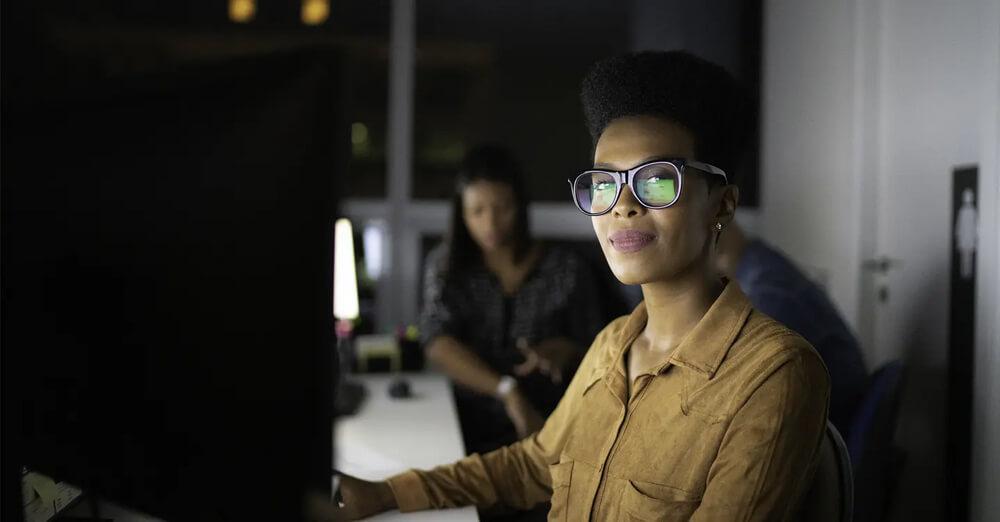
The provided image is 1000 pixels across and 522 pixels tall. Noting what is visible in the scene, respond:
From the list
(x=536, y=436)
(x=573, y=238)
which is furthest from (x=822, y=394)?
(x=573, y=238)

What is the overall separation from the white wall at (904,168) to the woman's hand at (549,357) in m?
1.05

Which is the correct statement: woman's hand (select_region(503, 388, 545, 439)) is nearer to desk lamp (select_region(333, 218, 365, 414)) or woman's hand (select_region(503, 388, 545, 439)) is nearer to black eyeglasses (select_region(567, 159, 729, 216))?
desk lamp (select_region(333, 218, 365, 414))

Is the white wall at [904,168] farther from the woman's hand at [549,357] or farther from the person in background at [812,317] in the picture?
the woman's hand at [549,357]

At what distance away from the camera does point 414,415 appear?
1.91 meters

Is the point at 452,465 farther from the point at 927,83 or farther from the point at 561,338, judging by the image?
the point at 927,83

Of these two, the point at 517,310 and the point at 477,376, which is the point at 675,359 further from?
the point at 517,310

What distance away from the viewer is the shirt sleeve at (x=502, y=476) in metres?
1.16

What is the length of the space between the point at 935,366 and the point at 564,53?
2086mm

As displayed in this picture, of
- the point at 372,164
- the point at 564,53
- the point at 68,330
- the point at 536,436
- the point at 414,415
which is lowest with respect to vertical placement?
the point at 414,415

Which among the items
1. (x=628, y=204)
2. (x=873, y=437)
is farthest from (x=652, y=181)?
(x=873, y=437)

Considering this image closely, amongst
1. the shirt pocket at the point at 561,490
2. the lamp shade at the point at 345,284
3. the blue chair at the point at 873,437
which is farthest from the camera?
the lamp shade at the point at 345,284

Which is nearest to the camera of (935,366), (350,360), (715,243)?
(715,243)

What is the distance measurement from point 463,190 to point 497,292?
1.20 ft

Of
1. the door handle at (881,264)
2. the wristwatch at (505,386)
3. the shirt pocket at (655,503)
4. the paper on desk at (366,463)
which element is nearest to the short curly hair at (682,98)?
the shirt pocket at (655,503)
